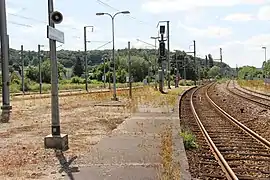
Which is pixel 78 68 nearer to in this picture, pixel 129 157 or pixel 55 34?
pixel 55 34

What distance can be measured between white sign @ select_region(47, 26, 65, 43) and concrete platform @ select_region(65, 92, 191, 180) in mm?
2728

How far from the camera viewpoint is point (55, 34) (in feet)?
36.8

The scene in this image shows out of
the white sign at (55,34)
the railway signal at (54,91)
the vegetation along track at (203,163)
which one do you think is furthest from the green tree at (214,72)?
the railway signal at (54,91)

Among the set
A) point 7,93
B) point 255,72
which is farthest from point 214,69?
point 7,93

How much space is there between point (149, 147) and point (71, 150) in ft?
6.16

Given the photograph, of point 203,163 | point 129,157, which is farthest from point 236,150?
point 129,157

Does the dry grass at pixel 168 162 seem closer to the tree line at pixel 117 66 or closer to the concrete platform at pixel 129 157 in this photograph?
the concrete platform at pixel 129 157

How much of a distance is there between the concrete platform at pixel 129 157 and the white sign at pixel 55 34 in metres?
2.73

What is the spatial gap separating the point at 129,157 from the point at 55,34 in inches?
130

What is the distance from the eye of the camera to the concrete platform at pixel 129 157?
8516 mm

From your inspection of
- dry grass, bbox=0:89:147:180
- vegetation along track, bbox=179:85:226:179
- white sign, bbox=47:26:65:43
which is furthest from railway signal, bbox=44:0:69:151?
vegetation along track, bbox=179:85:226:179

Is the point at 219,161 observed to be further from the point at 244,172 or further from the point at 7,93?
the point at 7,93

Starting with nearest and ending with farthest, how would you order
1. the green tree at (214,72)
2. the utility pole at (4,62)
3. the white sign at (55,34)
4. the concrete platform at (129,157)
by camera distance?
the concrete platform at (129,157)
the white sign at (55,34)
the utility pole at (4,62)
the green tree at (214,72)

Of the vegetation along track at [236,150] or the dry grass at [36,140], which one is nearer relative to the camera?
the dry grass at [36,140]
